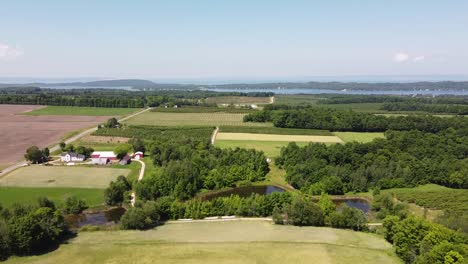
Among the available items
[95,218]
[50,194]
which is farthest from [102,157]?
[95,218]

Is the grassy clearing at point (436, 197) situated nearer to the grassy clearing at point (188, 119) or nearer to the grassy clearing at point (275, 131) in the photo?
the grassy clearing at point (275, 131)

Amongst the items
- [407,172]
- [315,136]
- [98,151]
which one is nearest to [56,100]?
[98,151]

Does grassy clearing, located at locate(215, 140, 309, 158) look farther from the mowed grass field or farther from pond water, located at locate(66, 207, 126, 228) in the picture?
the mowed grass field

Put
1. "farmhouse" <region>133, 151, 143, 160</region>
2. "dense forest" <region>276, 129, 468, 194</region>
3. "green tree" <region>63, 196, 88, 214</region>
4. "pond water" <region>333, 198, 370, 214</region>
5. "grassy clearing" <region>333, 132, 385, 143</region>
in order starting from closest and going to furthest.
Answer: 1. "green tree" <region>63, 196, 88, 214</region>
2. "pond water" <region>333, 198, 370, 214</region>
3. "dense forest" <region>276, 129, 468, 194</region>
4. "farmhouse" <region>133, 151, 143, 160</region>
5. "grassy clearing" <region>333, 132, 385, 143</region>

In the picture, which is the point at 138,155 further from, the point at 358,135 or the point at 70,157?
the point at 358,135

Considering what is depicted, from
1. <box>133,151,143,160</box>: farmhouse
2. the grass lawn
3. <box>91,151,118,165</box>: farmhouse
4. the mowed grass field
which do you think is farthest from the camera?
<box>133,151,143,160</box>: farmhouse

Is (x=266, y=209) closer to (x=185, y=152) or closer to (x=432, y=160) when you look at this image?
(x=185, y=152)

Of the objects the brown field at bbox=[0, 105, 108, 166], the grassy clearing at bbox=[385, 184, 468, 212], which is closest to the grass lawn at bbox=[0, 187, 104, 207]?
the brown field at bbox=[0, 105, 108, 166]

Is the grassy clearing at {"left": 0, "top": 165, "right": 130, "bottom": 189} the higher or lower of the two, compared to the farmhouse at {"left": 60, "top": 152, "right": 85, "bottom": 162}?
lower
